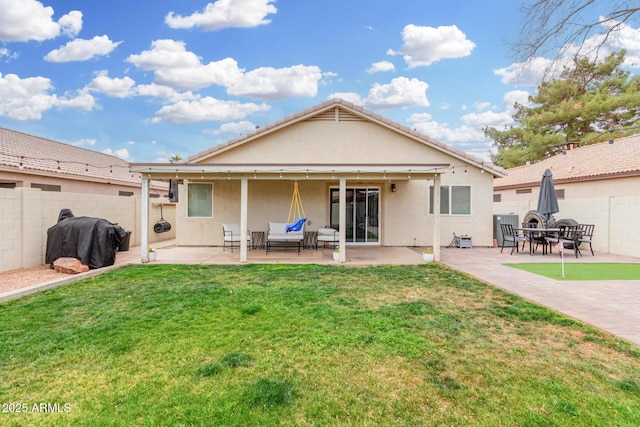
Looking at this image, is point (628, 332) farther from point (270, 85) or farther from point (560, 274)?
point (270, 85)

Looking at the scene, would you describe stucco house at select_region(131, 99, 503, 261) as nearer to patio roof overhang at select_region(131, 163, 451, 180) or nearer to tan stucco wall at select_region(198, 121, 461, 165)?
tan stucco wall at select_region(198, 121, 461, 165)

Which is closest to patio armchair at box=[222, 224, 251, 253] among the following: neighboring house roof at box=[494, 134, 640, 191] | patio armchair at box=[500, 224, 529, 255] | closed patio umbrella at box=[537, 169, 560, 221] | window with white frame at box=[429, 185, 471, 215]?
window with white frame at box=[429, 185, 471, 215]

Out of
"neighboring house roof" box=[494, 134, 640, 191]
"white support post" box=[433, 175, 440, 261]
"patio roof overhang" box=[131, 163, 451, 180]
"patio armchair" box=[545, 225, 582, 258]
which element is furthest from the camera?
"neighboring house roof" box=[494, 134, 640, 191]

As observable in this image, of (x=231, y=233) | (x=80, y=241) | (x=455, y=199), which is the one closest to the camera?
(x=80, y=241)

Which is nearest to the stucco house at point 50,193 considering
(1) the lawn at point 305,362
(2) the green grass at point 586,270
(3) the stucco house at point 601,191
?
(1) the lawn at point 305,362

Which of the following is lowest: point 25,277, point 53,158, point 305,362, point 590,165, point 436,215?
point 305,362

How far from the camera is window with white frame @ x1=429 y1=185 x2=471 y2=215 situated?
1205cm

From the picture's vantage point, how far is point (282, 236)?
1050 cm

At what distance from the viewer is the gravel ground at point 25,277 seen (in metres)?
6.06

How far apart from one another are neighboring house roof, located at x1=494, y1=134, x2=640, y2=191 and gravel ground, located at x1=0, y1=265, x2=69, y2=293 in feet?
50.5

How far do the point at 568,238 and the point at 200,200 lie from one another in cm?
1243

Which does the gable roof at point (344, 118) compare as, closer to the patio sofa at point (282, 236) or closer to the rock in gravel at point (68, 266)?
the patio sofa at point (282, 236)

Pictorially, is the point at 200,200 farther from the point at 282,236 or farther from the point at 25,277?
the point at 25,277

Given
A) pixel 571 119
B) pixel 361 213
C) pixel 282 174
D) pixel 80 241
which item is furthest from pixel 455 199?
pixel 571 119
